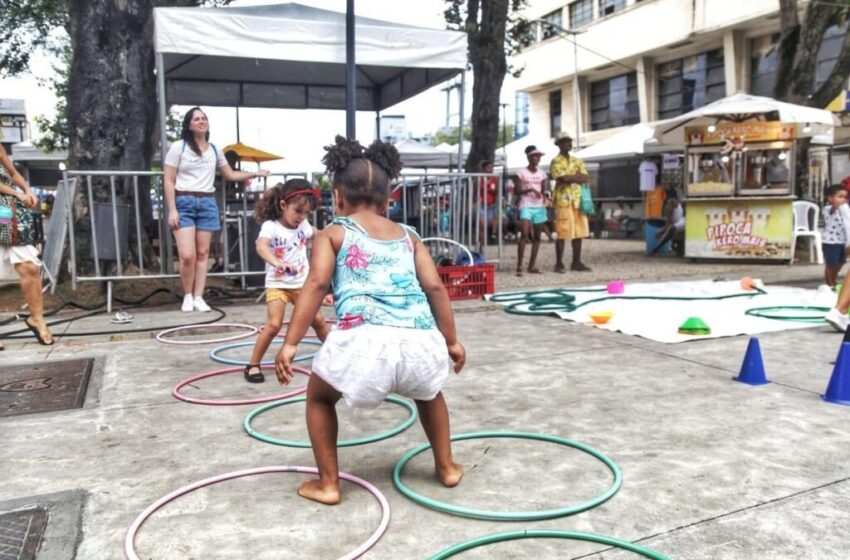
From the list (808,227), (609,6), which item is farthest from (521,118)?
(808,227)

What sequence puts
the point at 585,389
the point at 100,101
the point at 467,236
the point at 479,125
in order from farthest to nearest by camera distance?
the point at 479,125 → the point at 467,236 → the point at 100,101 → the point at 585,389

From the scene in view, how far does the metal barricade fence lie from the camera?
724 centimetres

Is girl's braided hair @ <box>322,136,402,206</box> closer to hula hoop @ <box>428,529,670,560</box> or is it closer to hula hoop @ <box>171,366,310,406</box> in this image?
hula hoop @ <box>428,529,670,560</box>

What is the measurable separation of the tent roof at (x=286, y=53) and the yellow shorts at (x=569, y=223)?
2719 mm

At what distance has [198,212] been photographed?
7012mm

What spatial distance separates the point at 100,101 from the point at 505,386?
23.2 ft

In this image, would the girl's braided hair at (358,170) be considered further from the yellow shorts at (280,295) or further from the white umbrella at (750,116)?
the white umbrella at (750,116)

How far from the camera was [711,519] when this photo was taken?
8.04 ft

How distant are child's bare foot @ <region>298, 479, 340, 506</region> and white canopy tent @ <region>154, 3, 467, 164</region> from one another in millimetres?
6011

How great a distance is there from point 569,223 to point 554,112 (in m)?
29.4

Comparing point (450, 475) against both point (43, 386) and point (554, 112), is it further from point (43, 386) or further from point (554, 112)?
point (554, 112)

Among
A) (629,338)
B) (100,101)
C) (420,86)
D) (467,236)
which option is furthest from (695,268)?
(100,101)

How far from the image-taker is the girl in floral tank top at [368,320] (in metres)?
2.54

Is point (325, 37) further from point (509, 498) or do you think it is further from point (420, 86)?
point (509, 498)
